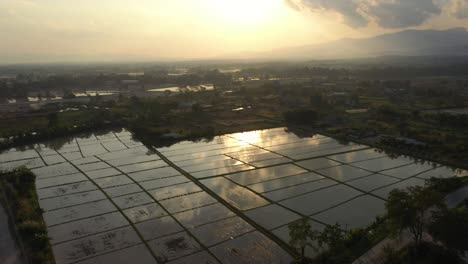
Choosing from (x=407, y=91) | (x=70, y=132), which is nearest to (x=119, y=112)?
(x=70, y=132)

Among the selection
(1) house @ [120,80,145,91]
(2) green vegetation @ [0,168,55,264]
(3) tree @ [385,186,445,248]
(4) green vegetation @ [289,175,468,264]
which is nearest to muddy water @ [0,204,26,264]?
(2) green vegetation @ [0,168,55,264]

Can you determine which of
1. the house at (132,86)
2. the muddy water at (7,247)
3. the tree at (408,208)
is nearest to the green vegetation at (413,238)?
the tree at (408,208)

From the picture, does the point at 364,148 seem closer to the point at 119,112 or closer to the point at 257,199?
the point at 257,199

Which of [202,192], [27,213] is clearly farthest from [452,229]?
[27,213]

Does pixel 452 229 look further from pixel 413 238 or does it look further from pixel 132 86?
pixel 132 86

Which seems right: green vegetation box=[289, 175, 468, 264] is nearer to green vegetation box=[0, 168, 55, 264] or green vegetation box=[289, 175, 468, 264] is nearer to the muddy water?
green vegetation box=[0, 168, 55, 264]
